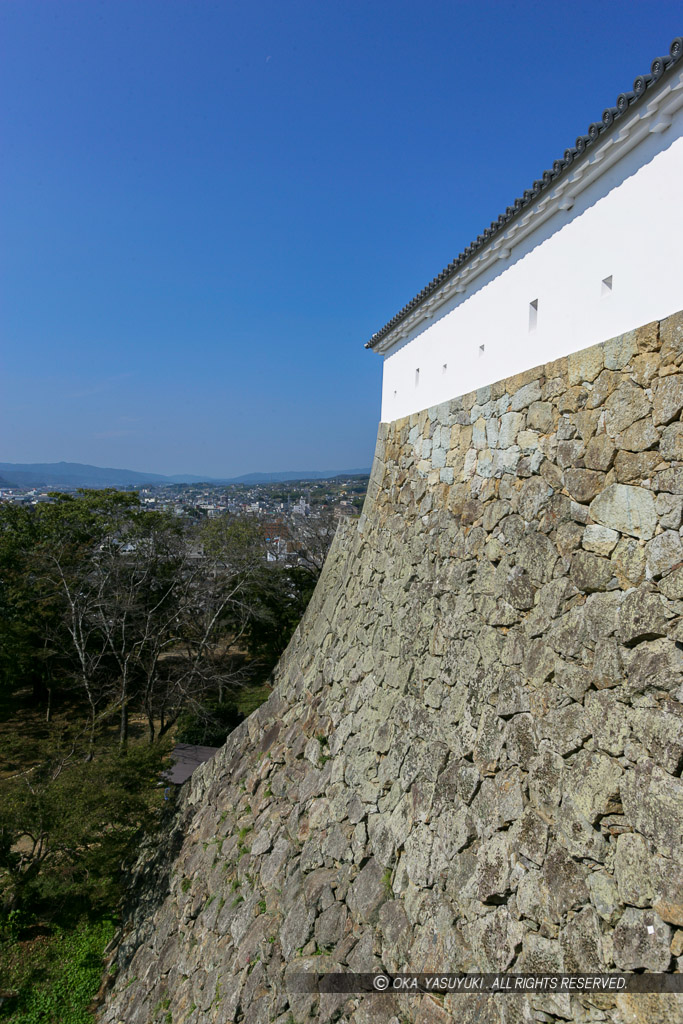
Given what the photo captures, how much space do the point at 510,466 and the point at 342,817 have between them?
12.4ft

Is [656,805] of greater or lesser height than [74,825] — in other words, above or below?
above

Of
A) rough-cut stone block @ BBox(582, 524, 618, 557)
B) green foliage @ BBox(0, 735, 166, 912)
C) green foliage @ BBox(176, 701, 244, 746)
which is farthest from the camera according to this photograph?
green foliage @ BBox(176, 701, 244, 746)

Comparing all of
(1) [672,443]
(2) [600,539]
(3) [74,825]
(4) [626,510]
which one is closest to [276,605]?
(3) [74,825]

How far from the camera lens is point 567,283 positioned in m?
4.12

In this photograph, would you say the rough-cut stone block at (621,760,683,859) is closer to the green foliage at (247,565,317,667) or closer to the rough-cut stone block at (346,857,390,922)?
the rough-cut stone block at (346,857,390,922)

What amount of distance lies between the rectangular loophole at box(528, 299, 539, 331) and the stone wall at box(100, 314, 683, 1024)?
0.42 metres

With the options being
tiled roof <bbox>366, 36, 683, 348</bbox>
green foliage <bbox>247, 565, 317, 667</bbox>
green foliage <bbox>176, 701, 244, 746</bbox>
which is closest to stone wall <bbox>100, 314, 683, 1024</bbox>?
tiled roof <bbox>366, 36, 683, 348</bbox>

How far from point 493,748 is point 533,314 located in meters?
3.41

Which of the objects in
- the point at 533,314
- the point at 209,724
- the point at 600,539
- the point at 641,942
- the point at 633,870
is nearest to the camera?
the point at 641,942

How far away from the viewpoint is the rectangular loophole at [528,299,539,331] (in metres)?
4.54

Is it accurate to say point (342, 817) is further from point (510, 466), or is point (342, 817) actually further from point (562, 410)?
point (562, 410)

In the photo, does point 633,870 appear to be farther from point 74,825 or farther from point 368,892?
point 74,825

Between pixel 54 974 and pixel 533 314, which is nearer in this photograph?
pixel 533 314

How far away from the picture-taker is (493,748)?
156 inches
